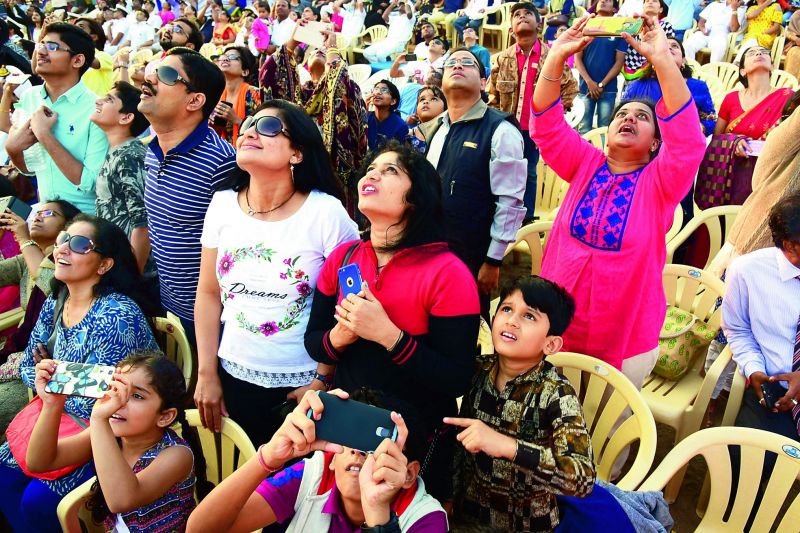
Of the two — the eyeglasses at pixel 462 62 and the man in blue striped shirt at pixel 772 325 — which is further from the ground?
the eyeglasses at pixel 462 62

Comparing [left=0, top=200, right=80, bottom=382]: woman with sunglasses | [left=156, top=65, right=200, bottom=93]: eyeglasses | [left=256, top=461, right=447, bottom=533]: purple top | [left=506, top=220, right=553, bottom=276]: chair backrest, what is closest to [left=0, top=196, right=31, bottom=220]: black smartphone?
[left=0, top=200, right=80, bottom=382]: woman with sunglasses

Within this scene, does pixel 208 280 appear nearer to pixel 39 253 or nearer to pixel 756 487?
pixel 39 253

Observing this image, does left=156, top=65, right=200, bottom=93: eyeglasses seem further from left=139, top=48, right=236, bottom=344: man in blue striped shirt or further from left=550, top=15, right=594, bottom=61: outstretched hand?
left=550, top=15, right=594, bottom=61: outstretched hand

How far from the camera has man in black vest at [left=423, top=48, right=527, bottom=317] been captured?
2.71 metres

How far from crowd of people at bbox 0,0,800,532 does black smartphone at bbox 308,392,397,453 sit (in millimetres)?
22

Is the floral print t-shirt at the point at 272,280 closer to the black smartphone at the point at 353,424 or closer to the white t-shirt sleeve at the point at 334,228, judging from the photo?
the white t-shirt sleeve at the point at 334,228

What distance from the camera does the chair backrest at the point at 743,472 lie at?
1.79 meters

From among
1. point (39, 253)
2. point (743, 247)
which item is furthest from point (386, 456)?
point (39, 253)

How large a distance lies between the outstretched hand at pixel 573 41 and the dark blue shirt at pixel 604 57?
13.3 ft

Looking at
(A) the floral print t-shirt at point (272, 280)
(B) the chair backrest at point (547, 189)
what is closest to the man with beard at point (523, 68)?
(B) the chair backrest at point (547, 189)

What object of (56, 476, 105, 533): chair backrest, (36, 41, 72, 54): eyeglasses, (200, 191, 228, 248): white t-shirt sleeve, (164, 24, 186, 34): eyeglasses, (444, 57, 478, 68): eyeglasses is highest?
(164, 24, 186, 34): eyeglasses

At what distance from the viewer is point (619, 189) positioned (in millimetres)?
2143

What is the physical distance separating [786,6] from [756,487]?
793cm

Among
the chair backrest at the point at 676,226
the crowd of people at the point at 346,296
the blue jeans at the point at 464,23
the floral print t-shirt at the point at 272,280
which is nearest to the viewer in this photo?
the crowd of people at the point at 346,296
